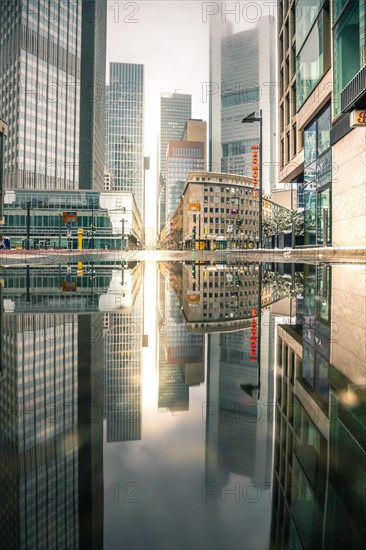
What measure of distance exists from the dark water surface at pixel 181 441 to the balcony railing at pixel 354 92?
2009 centimetres

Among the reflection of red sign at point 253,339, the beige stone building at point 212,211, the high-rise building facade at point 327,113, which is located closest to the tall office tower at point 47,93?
the beige stone building at point 212,211

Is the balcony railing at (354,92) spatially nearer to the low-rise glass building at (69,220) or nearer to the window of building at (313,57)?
the window of building at (313,57)

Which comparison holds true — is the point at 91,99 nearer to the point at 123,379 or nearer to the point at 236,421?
the point at 123,379

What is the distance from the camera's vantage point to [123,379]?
8.02 ft

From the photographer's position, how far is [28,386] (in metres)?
2.20

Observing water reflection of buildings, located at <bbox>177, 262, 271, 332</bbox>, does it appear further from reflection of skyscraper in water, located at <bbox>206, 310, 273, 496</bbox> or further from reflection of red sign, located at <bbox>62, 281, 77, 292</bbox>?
reflection of red sign, located at <bbox>62, 281, 77, 292</bbox>

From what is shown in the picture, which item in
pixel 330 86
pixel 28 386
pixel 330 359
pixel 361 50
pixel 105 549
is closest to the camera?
pixel 105 549

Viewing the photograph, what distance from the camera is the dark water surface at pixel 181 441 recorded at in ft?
3.44

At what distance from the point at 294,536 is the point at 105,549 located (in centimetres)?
48

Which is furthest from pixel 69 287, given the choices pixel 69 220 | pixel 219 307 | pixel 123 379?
pixel 69 220

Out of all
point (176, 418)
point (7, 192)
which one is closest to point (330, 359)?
point (176, 418)

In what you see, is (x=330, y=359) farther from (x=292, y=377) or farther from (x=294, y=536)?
(x=294, y=536)

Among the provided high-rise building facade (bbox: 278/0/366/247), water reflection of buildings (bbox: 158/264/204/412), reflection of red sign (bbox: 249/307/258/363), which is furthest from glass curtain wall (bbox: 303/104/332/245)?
water reflection of buildings (bbox: 158/264/204/412)

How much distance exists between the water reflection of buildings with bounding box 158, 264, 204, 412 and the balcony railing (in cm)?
1979
